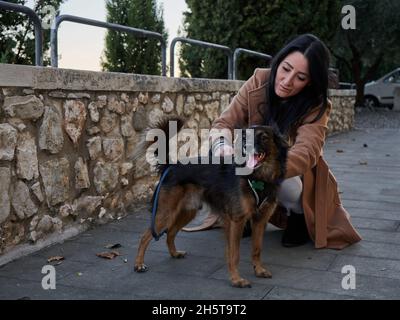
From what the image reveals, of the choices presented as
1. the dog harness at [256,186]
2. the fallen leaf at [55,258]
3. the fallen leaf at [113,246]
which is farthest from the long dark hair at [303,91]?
the fallen leaf at [55,258]

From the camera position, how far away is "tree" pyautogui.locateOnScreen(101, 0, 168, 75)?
7.65 m

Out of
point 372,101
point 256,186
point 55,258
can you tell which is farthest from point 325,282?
point 372,101

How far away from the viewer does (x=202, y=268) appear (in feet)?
11.9

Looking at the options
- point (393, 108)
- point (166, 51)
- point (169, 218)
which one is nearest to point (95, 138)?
point (169, 218)

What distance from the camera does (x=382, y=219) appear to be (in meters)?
4.98

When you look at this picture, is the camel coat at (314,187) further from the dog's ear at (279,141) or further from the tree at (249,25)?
the tree at (249,25)

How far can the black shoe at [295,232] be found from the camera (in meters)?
4.18

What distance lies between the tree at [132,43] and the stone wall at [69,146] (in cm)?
214

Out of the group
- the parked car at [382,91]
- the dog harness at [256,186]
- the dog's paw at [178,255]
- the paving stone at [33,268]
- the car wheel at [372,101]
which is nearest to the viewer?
the dog harness at [256,186]

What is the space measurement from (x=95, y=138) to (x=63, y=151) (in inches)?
16.9

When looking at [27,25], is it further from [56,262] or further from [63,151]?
[56,262]

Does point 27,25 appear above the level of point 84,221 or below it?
above

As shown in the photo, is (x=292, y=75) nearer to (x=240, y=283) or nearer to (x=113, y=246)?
(x=240, y=283)

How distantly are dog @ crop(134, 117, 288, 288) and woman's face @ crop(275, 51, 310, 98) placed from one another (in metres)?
0.62
